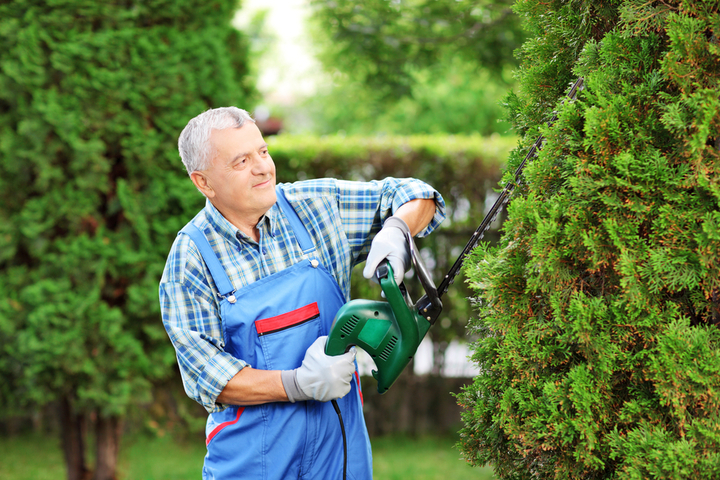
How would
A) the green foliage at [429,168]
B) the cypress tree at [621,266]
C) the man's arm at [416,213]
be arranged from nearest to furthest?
1. the cypress tree at [621,266]
2. the man's arm at [416,213]
3. the green foliage at [429,168]

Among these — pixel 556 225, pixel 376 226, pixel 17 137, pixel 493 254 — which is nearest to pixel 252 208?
pixel 376 226

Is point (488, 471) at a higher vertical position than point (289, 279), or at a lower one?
lower

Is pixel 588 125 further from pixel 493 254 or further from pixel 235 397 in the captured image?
pixel 235 397

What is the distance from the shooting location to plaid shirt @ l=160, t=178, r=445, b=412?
1.88 m

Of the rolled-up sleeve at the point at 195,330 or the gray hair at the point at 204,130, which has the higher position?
the gray hair at the point at 204,130

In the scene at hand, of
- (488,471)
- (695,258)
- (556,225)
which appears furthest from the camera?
(488,471)

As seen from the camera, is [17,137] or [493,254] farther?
[17,137]

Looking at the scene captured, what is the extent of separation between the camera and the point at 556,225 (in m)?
1.50

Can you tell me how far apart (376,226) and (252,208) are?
0.53 meters

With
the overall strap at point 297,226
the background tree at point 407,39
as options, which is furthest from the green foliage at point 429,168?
the overall strap at point 297,226

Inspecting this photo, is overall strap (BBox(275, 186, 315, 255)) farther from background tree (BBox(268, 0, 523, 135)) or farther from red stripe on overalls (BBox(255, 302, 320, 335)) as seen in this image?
background tree (BBox(268, 0, 523, 135))

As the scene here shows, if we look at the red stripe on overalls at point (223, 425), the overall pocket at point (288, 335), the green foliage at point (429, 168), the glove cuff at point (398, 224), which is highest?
the green foliage at point (429, 168)

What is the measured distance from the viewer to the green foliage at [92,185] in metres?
3.93

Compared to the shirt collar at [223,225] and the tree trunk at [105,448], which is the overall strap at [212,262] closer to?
the shirt collar at [223,225]
